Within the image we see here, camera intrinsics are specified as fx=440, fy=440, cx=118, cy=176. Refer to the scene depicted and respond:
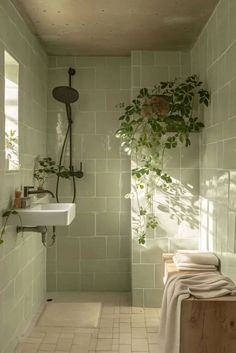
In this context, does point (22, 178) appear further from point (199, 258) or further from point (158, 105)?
point (199, 258)

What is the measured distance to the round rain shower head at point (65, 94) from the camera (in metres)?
4.26

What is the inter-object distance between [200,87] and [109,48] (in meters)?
0.99

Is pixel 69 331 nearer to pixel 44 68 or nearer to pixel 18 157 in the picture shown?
pixel 18 157

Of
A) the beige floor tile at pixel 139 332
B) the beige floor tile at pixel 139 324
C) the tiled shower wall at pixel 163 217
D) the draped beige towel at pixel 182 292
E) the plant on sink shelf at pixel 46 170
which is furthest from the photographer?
the tiled shower wall at pixel 163 217

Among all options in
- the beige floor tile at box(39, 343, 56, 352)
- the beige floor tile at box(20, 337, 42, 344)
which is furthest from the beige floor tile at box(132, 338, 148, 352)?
the beige floor tile at box(20, 337, 42, 344)

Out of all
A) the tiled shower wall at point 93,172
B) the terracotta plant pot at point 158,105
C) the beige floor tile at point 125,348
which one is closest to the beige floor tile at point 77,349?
the beige floor tile at point 125,348

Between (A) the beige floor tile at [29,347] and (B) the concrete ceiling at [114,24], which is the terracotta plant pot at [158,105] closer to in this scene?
(B) the concrete ceiling at [114,24]

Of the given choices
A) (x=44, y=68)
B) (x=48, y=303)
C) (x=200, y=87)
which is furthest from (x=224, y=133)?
(x=48, y=303)

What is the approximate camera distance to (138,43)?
4.06 meters

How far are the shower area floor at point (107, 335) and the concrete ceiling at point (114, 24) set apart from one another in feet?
8.08

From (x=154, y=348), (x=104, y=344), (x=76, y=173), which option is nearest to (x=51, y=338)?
(x=104, y=344)

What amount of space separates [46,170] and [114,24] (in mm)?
1443

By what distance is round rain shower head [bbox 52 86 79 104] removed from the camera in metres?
4.26

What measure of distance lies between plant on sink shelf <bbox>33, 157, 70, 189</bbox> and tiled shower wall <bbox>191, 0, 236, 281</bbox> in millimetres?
1375
